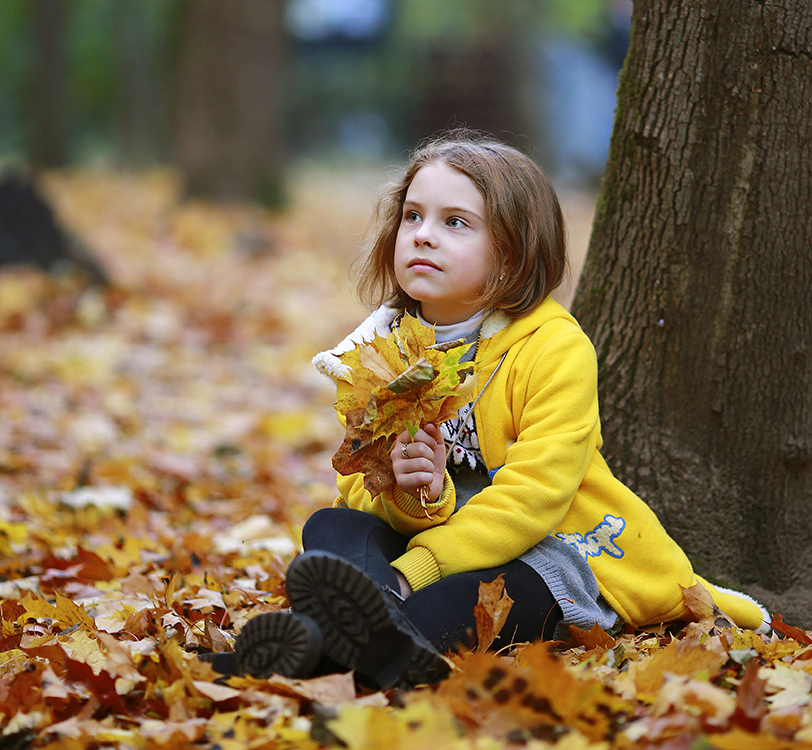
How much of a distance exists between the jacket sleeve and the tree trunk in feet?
1.56

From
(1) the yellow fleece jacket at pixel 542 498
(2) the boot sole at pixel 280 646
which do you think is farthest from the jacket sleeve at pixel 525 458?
(2) the boot sole at pixel 280 646

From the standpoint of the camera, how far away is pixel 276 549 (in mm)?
3037

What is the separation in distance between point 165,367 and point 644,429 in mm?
4221

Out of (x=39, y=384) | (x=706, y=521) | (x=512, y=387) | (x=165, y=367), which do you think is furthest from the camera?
(x=165, y=367)

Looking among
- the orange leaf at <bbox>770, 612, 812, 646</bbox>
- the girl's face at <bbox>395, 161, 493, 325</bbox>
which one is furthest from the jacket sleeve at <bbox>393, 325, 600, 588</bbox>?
the orange leaf at <bbox>770, 612, 812, 646</bbox>

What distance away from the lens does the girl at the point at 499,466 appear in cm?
195

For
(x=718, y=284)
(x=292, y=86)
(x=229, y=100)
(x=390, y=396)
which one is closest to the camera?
(x=390, y=396)

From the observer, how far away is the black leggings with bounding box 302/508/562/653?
6.19 ft

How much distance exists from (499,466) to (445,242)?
1.78 ft

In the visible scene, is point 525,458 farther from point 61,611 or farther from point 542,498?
point 61,611

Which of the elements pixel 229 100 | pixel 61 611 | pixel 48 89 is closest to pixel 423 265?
pixel 61 611

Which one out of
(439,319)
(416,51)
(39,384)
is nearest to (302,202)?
(39,384)

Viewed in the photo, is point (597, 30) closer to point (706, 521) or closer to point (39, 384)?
point (39, 384)

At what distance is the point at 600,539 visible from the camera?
7.09 ft
